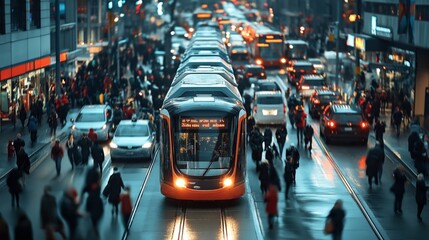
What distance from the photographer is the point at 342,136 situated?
142ft

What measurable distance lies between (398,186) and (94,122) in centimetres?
1869

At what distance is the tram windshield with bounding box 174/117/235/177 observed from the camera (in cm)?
2852

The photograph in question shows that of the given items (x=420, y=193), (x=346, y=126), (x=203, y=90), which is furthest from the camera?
(x=346, y=126)

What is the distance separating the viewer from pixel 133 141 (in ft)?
127

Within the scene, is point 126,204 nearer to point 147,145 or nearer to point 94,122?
point 147,145

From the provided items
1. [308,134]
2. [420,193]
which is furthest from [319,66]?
[420,193]

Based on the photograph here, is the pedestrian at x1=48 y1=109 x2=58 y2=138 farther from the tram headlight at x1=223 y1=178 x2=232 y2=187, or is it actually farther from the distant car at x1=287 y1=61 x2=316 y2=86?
the distant car at x1=287 y1=61 x2=316 y2=86

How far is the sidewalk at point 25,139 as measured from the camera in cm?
3733

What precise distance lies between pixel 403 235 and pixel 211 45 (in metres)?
40.2

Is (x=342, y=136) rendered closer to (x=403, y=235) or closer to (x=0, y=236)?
(x=403, y=235)

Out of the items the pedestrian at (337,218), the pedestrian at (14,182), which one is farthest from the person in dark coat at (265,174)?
the pedestrian at (337,218)

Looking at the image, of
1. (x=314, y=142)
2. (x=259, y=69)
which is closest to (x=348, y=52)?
(x=259, y=69)

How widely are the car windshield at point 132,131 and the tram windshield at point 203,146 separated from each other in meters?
10.7

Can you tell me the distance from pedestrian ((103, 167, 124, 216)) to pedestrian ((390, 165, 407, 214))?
279 inches
